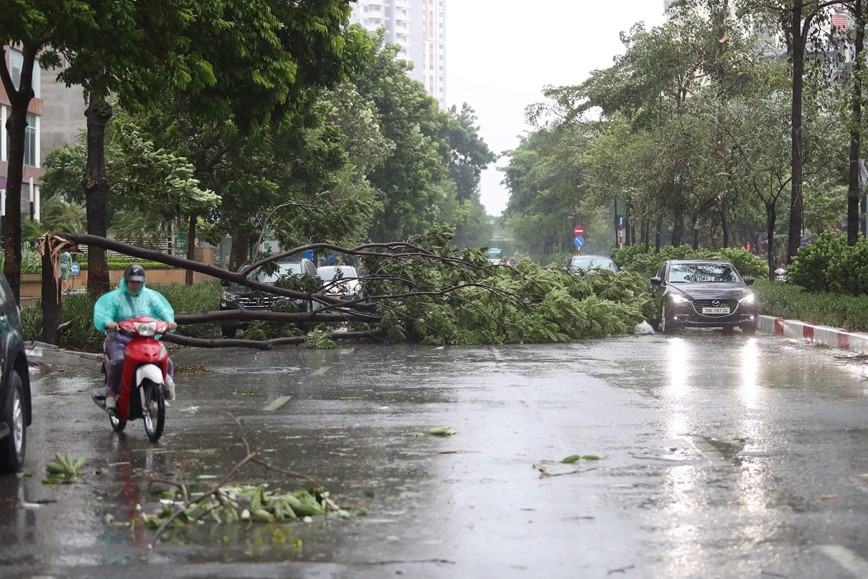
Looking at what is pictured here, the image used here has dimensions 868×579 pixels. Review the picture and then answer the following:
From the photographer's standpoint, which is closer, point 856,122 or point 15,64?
point 856,122

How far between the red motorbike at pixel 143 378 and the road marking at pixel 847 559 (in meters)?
6.22

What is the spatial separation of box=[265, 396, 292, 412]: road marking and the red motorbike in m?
1.93

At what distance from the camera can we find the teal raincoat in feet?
39.6

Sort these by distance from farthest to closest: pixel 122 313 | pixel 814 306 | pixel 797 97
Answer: pixel 797 97, pixel 814 306, pixel 122 313

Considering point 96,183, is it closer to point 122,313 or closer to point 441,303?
point 441,303

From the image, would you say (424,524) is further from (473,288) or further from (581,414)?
(473,288)

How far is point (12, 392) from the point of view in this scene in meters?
9.50

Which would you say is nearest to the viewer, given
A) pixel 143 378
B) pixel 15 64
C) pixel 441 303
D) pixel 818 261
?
pixel 143 378

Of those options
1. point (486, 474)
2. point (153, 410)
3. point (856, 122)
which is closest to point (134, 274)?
point (153, 410)

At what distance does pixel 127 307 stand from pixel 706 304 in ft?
60.9

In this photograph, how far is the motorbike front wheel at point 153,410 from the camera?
11.3 meters

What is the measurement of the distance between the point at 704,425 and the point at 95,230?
538 inches

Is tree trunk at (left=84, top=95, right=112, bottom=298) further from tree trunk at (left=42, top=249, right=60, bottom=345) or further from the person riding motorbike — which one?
the person riding motorbike

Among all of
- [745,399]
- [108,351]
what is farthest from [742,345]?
[108,351]
